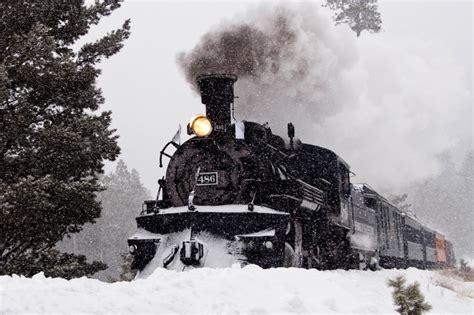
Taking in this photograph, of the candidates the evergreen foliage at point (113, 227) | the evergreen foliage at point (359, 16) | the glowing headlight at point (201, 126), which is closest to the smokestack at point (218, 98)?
the glowing headlight at point (201, 126)

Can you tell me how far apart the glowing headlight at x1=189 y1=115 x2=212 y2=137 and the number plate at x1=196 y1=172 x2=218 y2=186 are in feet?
2.10

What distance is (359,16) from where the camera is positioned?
1420 inches

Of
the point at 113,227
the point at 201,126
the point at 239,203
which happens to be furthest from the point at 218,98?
the point at 113,227

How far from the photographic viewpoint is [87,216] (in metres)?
11.5

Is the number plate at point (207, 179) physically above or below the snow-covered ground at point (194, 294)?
above

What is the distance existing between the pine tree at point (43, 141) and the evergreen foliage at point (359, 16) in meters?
26.4

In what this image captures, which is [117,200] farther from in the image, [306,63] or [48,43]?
[48,43]

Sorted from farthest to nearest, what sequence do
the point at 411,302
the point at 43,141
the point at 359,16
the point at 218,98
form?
the point at 359,16 < the point at 43,141 < the point at 218,98 < the point at 411,302

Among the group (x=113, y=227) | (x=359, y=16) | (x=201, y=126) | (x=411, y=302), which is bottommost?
(x=411, y=302)

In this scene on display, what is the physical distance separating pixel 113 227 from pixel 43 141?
4776cm

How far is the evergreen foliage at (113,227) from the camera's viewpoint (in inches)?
2126

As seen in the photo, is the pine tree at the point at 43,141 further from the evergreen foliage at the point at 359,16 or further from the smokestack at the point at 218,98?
the evergreen foliage at the point at 359,16

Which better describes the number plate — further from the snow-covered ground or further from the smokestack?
the snow-covered ground

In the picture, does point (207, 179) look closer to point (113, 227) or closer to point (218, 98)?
point (218, 98)
